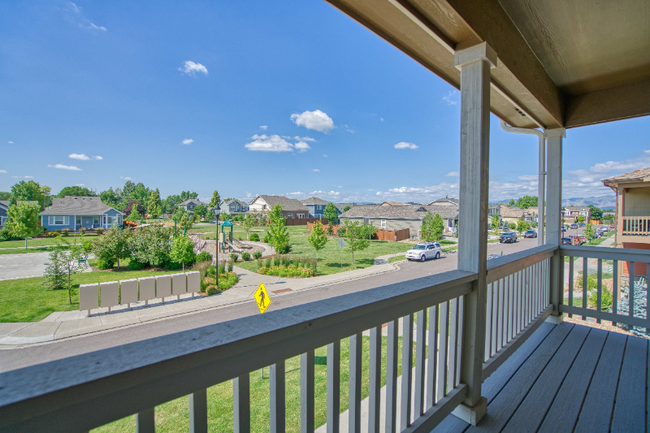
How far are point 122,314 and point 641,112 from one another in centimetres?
443

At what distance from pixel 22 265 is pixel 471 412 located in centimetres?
333

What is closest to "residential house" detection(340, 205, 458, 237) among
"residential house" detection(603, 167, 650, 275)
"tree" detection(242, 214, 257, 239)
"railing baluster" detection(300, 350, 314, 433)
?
"residential house" detection(603, 167, 650, 275)

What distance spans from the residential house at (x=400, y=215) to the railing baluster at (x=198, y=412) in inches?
288

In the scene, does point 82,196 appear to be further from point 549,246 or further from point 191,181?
point 549,246

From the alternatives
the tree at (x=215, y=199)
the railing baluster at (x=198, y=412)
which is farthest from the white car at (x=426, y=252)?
the railing baluster at (x=198, y=412)

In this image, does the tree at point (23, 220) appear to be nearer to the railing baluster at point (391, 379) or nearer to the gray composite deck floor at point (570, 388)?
the railing baluster at point (391, 379)

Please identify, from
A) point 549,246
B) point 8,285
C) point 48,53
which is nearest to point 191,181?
point 48,53

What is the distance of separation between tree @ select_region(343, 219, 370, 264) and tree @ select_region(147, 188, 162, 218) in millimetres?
4998

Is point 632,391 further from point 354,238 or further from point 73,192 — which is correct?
point 354,238

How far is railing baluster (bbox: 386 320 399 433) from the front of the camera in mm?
864

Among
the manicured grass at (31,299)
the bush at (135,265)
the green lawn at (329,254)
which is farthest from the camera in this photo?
the green lawn at (329,254)

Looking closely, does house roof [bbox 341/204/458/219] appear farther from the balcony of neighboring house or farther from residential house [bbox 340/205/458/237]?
the balcony of neighboring house

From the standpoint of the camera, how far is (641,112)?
1.98m

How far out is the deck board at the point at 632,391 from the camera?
3.89 ft
